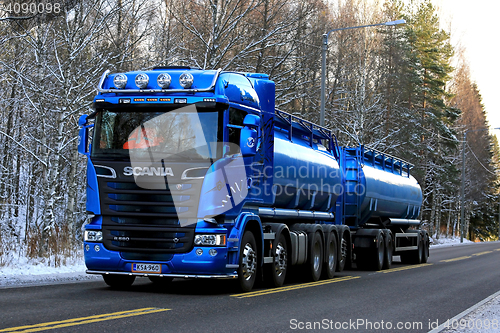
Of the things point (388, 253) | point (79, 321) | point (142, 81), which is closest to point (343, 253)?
point (388, 253)

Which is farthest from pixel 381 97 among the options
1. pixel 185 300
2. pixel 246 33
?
pixel 185 300

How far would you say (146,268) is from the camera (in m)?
10.1

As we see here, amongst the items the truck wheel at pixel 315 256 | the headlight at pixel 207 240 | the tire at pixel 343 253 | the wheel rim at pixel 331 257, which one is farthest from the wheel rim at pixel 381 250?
the headlight at pixel 207 240

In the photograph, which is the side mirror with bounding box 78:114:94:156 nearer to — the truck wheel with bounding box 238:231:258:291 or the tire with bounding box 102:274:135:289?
the tire with bounding box 102:274:135:289

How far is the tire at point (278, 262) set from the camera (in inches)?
477

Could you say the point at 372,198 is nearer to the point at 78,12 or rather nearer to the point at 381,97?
the point at 78,12

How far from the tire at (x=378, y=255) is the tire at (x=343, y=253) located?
1.59m

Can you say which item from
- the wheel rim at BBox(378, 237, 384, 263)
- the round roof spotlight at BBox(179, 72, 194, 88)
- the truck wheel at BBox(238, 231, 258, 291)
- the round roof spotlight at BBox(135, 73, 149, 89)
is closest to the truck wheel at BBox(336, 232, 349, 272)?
the wheel rim at BBox(378, 237, 384, 263)

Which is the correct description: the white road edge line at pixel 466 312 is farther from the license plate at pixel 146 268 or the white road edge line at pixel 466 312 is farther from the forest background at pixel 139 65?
the forest background at pixel 139 65

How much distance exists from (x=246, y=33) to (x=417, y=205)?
949 centimetres

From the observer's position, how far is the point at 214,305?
9305 mm

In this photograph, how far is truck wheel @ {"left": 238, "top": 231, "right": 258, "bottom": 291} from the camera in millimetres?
10695

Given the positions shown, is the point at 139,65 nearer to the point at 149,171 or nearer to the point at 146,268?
the point at 149,171

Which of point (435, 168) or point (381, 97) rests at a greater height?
point (381, 97)
